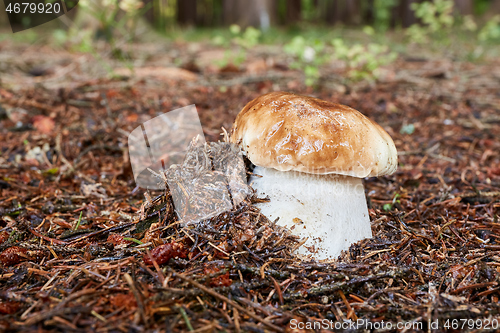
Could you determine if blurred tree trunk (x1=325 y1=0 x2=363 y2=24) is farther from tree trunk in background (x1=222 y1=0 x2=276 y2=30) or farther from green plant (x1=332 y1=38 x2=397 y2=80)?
green plant (x1=332 y1=38 x2=397 y2=80)

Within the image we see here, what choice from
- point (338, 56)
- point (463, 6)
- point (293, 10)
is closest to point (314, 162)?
point (338, 56)

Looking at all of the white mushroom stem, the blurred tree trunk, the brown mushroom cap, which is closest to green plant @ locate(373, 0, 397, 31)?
the blurred tree trunk

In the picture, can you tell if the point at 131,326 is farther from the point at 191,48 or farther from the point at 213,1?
the point at 213,1

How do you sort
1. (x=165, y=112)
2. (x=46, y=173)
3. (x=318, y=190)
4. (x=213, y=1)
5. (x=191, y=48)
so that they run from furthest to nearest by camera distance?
(x=213, y=1) < (x=191, y=48) < (x=165, y=112) < (x=46, y=173) < (x=318, y=190)

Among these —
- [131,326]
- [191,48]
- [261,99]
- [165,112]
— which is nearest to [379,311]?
[131,326]

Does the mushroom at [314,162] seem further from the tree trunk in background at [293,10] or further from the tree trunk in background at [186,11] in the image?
the tree trunk in background at [186,11]

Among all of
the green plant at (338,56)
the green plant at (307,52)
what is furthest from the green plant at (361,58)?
the green plant at (307,52)

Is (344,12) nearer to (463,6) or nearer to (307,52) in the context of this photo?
(463,6)
